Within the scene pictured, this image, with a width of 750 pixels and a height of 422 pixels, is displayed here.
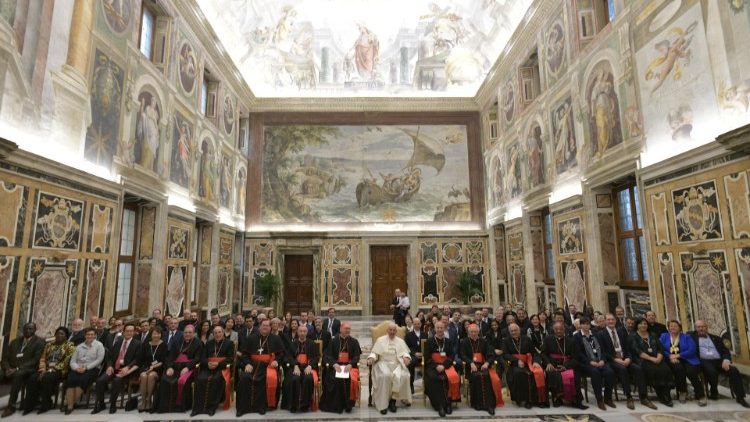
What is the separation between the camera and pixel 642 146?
7.96 meters

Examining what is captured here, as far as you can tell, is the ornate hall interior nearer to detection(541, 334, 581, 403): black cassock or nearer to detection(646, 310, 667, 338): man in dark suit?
detection(541, 334, 581, 403): black cassock

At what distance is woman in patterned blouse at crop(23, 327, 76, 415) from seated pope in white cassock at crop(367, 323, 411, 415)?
4.55 meters

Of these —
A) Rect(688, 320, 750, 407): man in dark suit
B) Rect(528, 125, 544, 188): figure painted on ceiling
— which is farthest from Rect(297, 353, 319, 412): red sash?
Rect(528, 125, 544, 188): figure painted on ceiling

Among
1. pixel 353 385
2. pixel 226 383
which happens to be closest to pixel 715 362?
pixel 353 385

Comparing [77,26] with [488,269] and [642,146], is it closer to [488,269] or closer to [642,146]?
[642,146]

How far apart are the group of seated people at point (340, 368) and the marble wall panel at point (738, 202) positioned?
1.48 m

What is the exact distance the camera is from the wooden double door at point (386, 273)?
17531 millimetres

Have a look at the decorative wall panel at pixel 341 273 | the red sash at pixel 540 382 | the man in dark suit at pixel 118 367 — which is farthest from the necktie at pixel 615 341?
the decorative wall panel at pixel 341 273

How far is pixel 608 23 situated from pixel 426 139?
9715 mm

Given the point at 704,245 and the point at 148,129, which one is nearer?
the point at 704,245

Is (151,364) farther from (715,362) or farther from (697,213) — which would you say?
(697,213)

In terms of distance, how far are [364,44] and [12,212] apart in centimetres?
1435

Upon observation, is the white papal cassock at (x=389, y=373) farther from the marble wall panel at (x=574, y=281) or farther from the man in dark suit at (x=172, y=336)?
the marble wall panel at (x=574, y=281)

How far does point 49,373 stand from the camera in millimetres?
5801
